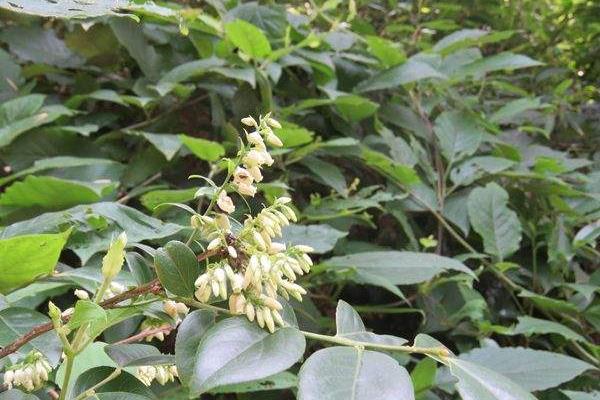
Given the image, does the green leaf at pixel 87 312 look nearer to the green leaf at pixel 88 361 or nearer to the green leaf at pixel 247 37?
the green leaf at pixel 88 361

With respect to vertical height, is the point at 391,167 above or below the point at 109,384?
below

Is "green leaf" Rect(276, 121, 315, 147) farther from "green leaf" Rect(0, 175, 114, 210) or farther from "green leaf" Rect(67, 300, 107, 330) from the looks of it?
"green leaf" Rect(67, 300, 107, 330)

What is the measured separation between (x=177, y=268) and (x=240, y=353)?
76mm

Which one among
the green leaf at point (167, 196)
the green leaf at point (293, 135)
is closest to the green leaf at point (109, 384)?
the green leaf at point (167, 196)

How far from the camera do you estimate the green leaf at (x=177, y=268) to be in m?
0.42

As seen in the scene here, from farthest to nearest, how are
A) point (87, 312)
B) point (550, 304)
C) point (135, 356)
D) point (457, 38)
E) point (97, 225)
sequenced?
point (457, 38)
point (550, 304)
point (97, 225)
point (135, 356)
point (87, 312)

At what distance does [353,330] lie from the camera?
→ 1.53ft

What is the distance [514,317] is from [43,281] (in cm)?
89

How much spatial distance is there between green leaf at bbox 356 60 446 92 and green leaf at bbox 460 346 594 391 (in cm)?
62

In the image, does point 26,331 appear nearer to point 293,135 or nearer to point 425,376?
point 425,376

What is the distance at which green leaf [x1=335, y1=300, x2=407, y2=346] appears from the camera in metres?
0.45

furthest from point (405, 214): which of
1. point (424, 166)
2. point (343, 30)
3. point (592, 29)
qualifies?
point (592, 29)

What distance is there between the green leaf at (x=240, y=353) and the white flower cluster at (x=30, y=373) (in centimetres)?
12

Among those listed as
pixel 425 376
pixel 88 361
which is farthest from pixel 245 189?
pixel 425 376
